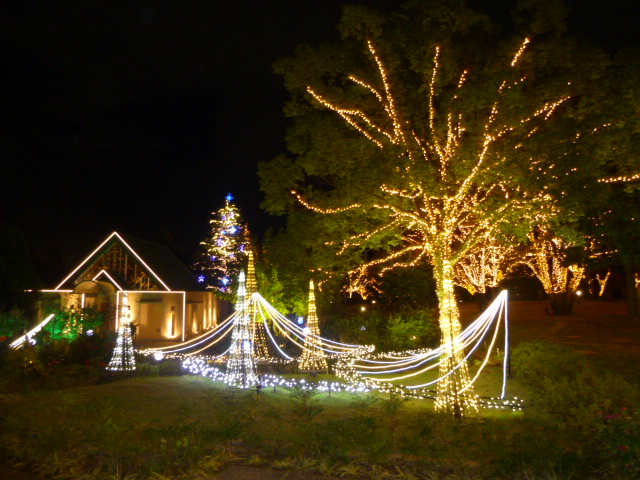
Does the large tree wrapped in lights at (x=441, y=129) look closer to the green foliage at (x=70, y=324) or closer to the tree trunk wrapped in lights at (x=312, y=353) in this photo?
the tree trunk wrapped in lights at (x=312, y=353)

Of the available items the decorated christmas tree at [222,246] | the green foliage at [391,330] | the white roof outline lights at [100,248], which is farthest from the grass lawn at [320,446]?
the decorated christmas tree at [222,246]

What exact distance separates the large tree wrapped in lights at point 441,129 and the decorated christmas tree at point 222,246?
78.3 feet

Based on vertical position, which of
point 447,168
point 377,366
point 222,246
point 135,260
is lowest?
point 377,366

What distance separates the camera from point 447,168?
34.5 feet

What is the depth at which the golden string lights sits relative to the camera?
9.86 metres

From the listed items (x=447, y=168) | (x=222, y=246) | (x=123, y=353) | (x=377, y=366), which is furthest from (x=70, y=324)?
(x=222, y=246)

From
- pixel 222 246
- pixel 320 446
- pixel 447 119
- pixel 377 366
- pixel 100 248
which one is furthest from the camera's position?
pixel 222 246

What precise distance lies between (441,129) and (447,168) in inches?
28.7

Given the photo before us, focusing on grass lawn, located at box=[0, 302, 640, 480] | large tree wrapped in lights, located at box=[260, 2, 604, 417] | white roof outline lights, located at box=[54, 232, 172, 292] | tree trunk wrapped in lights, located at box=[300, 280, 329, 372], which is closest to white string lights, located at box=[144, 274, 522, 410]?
tree trunk wrapped in lights, located at box=[300, 280, 329, 372]

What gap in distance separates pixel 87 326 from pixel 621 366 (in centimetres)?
1532

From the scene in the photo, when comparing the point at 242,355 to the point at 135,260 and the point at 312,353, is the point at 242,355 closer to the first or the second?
the point at 312,353

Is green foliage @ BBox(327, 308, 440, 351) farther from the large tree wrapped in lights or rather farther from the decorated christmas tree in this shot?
the decorated christmas tree

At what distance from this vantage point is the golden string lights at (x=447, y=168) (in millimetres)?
9859

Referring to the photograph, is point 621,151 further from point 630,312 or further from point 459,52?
point 630,312
